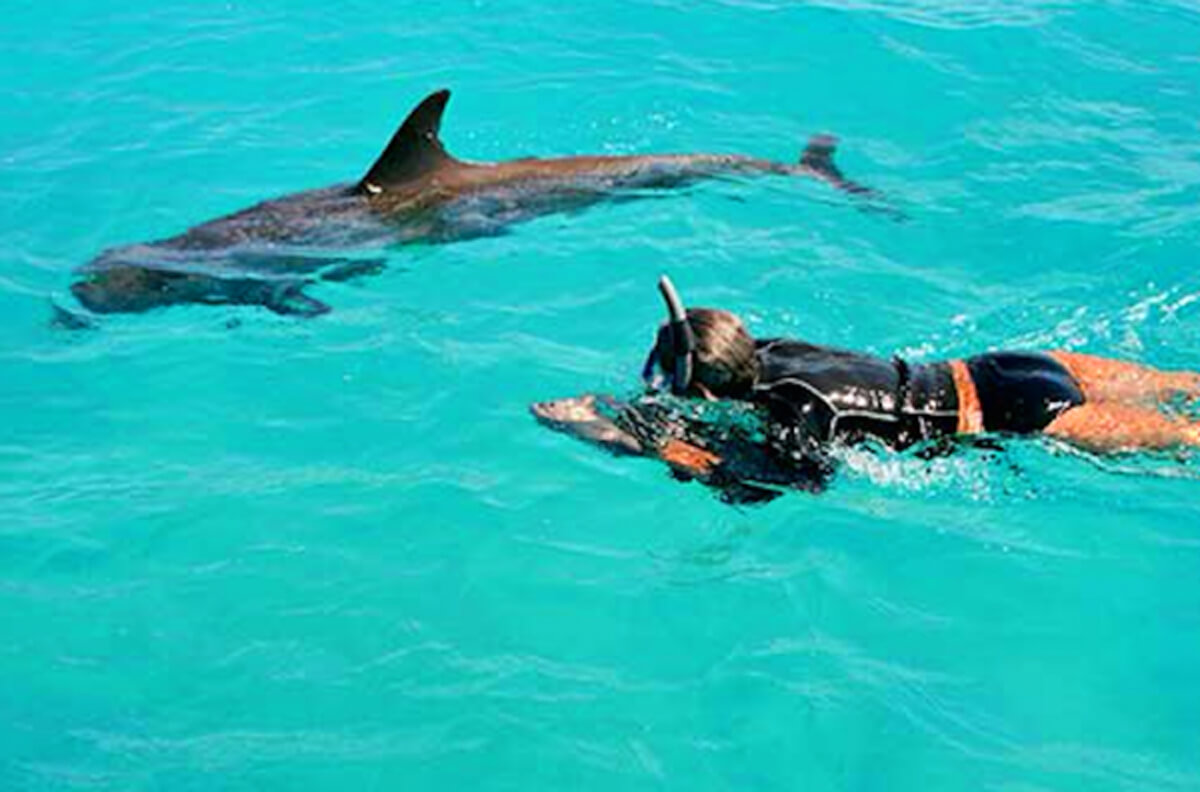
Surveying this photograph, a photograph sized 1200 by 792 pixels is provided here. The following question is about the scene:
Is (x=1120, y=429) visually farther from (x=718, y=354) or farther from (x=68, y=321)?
(x=68, y=321)

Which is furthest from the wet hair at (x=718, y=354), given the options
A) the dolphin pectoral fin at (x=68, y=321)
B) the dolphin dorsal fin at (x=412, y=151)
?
the dolphin pectoral fin at (x=68, y=321)

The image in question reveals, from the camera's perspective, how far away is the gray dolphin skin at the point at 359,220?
8.91 metres

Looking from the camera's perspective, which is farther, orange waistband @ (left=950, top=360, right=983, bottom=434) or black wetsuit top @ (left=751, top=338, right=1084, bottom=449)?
orange waistband @ (left=950, top=360, right=983, bottom=434)

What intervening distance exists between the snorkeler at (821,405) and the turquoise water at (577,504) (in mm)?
322

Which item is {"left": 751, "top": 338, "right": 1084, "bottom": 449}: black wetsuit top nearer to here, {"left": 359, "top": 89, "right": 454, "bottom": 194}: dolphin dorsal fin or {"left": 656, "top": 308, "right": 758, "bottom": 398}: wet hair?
{"left": 656, "top": 308, "right": 758, "bottom": 398}: wet hair

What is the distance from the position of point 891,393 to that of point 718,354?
99 cm

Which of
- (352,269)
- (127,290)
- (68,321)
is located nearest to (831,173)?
(352,269)

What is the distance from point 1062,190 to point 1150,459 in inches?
181

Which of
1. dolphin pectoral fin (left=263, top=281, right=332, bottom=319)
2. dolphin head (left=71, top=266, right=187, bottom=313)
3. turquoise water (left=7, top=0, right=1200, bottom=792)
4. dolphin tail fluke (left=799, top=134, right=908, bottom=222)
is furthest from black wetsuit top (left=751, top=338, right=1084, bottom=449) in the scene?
dolphin head (left=71, top=266, right=187, bottom=313)

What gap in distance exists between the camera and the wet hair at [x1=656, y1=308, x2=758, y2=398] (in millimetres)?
6059

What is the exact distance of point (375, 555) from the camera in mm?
6566

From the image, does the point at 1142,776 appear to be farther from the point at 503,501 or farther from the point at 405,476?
the point at 405,476

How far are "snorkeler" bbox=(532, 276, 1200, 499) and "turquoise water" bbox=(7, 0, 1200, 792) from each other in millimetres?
322

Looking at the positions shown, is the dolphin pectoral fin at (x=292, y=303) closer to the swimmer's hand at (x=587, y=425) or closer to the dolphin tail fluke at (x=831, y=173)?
the swimmer's hand at (x=587, y=425)
